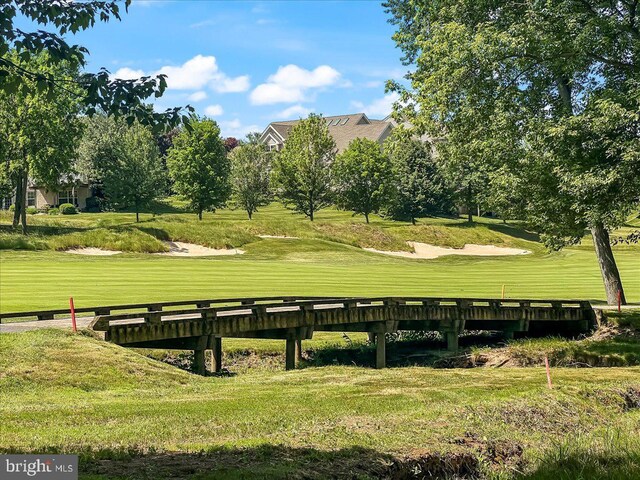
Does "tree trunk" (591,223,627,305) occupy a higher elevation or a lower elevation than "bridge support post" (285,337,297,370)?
higher

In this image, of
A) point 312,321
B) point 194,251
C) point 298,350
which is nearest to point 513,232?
point 194,251

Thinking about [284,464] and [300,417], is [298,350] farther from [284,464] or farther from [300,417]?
[284,464]

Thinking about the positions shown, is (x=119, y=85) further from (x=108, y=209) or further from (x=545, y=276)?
(x=108, y=209)

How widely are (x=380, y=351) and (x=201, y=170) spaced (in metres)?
66.3

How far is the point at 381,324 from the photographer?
2939cm

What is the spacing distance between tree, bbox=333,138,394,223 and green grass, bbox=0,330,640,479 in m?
73.3

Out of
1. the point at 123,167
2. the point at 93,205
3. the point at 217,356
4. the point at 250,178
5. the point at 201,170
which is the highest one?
the point at 123,167

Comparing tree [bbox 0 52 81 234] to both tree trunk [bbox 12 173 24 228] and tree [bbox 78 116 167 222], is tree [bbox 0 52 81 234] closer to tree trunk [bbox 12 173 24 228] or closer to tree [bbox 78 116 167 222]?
tree trunk [bbox 12 173 24 228]

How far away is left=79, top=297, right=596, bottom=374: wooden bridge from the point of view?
23867 millimetres

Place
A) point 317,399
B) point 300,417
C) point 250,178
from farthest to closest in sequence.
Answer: point 250,178, point 317,399, point 300,417

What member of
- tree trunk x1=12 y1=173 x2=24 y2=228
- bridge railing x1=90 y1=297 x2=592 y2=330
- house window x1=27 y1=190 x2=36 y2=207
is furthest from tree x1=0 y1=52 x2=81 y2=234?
bridge railing x1=90 y1=297 x2=592 y2=330

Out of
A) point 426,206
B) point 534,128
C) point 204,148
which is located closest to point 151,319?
point 534,128

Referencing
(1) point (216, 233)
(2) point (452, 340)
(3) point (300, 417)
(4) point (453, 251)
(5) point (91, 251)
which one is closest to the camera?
(3) point (300, 417)

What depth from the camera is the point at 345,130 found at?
124 m
